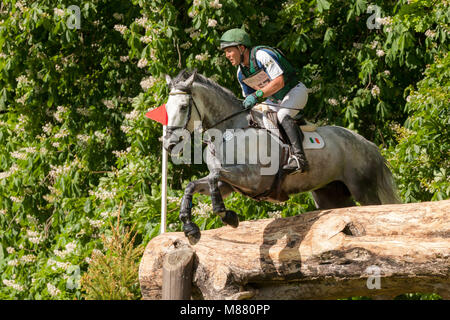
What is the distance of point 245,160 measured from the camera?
239 inches

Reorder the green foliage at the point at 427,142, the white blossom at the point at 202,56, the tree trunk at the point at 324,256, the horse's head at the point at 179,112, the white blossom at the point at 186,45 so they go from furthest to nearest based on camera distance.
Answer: the white blossom at the point at 186,45 < the white blossom at the point at 202,56 < the green foliage at the point at 427,142 < the horse's head at the point at 179,112 < the tree trunk at the point at 324,256

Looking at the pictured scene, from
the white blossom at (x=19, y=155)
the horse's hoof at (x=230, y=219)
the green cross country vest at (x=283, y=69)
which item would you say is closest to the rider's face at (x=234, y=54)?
the green cross country vest at (x=283, y=69)

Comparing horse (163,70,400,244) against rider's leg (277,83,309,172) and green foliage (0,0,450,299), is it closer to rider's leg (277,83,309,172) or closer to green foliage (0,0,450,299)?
rider's leg (277,83,309,172)

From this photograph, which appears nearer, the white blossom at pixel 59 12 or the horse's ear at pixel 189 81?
the horse's ear at pixel 189 81

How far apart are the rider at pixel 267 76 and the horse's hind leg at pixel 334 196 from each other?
80cm

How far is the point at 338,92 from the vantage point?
9.88 meters

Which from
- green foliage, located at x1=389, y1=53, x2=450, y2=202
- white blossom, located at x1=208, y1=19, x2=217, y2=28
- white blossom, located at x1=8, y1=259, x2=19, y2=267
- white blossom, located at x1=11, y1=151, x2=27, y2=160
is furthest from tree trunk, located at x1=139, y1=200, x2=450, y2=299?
white blossom, located at x1=8, y1=259, x2=19, y2=267

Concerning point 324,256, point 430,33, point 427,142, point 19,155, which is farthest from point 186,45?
point 324,256

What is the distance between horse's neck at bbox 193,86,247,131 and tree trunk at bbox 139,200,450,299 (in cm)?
91

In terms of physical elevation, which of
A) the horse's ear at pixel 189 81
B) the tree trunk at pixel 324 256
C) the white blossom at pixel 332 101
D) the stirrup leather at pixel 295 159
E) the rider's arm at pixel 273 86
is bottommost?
the tree trunk at pixel 324 256

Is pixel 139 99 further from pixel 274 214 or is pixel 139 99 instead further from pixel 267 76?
pixel 267 76

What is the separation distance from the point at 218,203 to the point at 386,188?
1900mm

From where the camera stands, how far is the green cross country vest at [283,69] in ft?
20.4

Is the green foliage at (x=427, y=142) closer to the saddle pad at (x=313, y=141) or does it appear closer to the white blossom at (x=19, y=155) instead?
the saddle pad at (x=313, y=141)
